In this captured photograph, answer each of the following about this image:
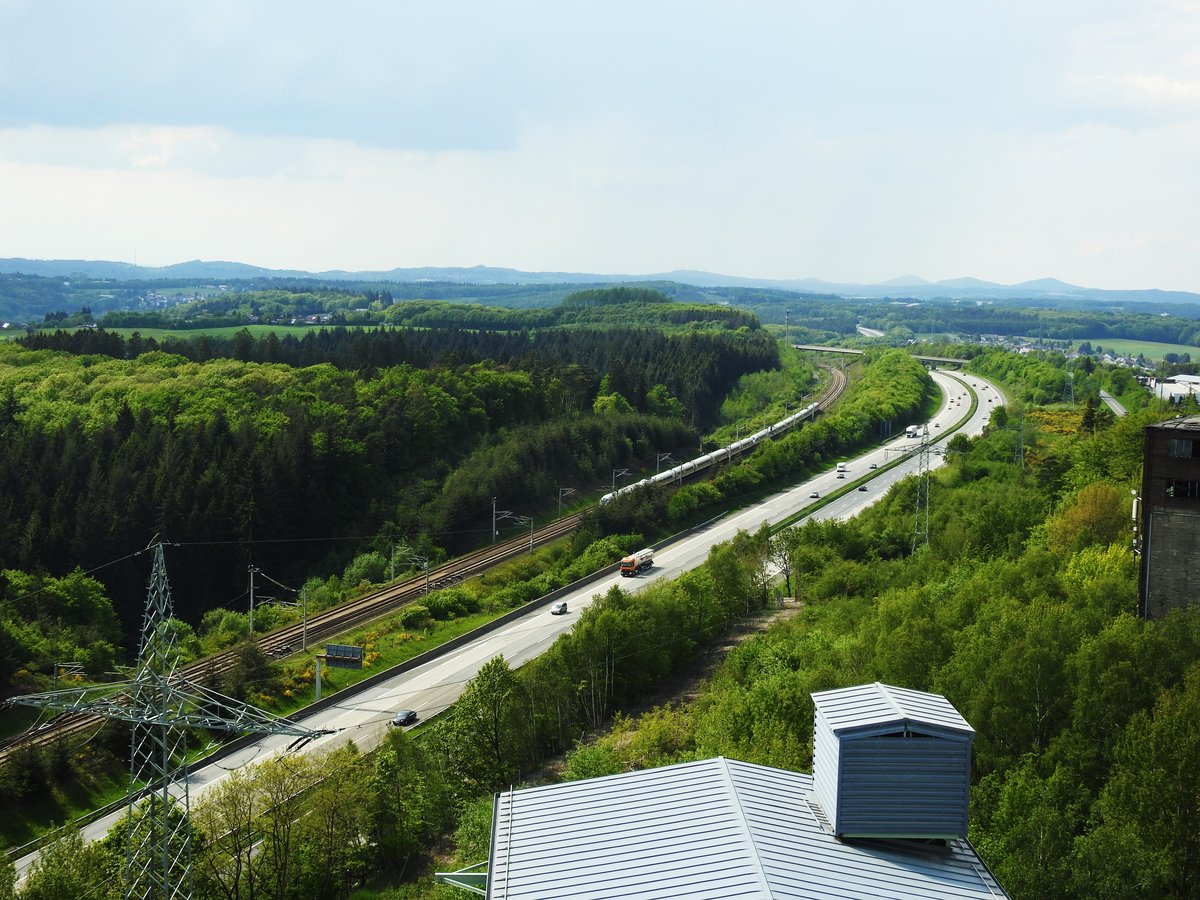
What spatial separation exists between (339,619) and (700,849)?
56.0m

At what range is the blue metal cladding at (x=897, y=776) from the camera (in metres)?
22.2

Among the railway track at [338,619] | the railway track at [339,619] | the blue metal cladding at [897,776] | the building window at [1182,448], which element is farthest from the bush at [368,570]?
the blue metal cladding at [897,776]

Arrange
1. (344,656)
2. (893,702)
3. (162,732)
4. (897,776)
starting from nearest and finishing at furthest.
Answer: (897,776) < (893,702) < (162,732) < (344,656)

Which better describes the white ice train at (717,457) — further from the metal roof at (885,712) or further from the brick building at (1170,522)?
the metal roof at (885,712)

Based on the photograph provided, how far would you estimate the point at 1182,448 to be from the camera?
46.1 metres

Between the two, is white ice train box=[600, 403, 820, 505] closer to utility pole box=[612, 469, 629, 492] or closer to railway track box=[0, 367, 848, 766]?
utility pole box=[612, 469, 629, 492]

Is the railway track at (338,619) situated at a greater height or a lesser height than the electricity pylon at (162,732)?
lesser

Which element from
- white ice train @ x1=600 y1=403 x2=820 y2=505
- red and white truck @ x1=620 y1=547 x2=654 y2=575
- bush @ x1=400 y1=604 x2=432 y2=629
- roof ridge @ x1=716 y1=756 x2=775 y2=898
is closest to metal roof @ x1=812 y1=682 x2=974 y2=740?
roof ridge @ x1=716 y1=756 x2=775 y2=898

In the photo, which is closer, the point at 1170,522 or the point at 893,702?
the point at 893,702

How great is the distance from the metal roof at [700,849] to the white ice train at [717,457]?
246 feet

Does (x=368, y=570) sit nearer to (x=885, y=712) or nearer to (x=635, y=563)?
(x=635, y=563)

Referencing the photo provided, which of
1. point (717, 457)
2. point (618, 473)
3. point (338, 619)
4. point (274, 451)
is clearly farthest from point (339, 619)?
point (717, 457)

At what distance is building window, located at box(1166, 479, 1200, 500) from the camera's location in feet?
151

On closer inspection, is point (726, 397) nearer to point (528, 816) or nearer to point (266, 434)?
point (266, 434)
